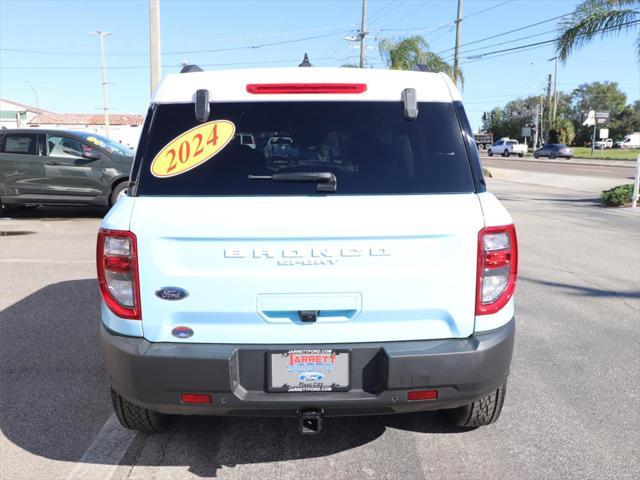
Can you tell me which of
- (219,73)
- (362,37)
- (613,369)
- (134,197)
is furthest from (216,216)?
(362,37)

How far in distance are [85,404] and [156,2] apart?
1555 centimetres

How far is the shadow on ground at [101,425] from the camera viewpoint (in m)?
3.12

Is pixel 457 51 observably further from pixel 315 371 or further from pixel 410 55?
pixel 315 371

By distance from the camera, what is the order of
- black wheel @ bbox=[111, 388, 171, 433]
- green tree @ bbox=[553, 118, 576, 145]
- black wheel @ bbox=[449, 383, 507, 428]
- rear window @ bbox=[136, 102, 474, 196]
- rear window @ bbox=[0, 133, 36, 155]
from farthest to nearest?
1. green tree @ bbox=[553, 118, 576, 145]
2. rear window @ bbox=[0, 133, 36, 155]
3. black wheel @ bbox=[449, 383, 507, 428]
4. black wheel @ bbox=[111, 388, 171, 433]
5. rear window @ bbox=[136, 102, 474, 196]

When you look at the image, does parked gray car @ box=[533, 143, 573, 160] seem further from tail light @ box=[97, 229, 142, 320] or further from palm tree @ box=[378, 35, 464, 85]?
tail light @ box=[97, 229, 142, 320]

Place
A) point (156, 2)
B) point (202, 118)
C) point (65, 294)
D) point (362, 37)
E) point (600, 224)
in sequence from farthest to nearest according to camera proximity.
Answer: point (362, 37) < point (156, 2) < point (600, 224) < point (65, 294) < point (202, 118)

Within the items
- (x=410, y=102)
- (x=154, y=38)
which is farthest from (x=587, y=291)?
(x=154, y=38)

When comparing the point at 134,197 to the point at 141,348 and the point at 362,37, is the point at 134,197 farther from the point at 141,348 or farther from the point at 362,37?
the point at 362,37

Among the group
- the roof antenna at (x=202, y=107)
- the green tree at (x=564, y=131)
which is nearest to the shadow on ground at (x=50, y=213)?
the roof antenna at (x=202, y=107)

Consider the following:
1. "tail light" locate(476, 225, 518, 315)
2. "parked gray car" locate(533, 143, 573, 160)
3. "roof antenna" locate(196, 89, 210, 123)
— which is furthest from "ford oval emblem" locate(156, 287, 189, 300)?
"parked gray car" locate(533, 143, 573, 160)

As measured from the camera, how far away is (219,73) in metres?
2.88

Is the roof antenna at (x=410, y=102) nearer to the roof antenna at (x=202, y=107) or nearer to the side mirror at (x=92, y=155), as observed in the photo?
the roof antenna at (x=202, y=107)

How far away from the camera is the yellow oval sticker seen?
2691 millimetres

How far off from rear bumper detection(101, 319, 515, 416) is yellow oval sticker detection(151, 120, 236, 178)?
0.80 m
